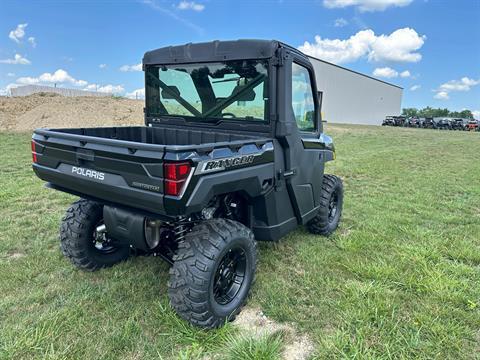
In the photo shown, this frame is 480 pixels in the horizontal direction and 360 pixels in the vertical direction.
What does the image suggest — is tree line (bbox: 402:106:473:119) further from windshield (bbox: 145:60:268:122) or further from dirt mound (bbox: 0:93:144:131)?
windshield (bbox: 145:60:268:122)

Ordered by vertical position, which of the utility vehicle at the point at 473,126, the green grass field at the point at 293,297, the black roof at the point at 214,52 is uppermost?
the black roof at the point at 214,52

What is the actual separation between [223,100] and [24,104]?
20707mm

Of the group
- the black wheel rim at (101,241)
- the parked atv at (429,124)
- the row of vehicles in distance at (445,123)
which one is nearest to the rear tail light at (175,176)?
the black wheel rim at (101,241)

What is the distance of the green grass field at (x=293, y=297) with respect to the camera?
2.30m

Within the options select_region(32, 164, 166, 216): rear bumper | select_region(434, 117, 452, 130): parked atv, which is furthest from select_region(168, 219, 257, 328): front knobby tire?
select_region(434, 117, 452, 130): parked atv

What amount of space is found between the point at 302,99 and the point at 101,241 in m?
2.34

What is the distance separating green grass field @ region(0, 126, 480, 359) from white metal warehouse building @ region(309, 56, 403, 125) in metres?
32.2

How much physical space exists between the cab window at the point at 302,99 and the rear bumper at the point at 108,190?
1.63 metres

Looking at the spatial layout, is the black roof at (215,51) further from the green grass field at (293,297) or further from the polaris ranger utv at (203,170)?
the green grass field at (293,297)

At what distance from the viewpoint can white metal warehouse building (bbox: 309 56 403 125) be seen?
39309 mm

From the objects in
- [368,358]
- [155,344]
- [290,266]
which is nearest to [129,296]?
[155,344]

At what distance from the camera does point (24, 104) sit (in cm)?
1981

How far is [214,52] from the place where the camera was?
314 cm

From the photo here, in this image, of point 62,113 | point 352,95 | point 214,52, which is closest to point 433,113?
point 352,95
